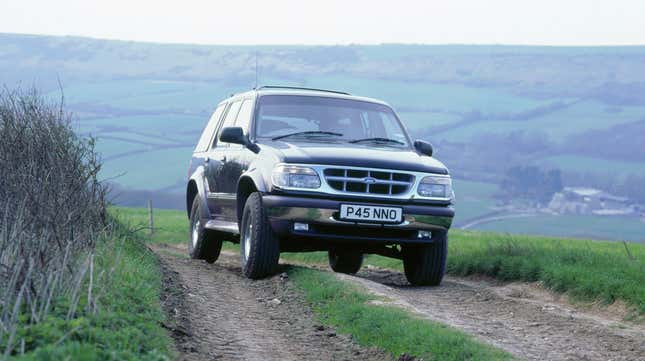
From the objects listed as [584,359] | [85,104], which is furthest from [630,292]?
[85,104]

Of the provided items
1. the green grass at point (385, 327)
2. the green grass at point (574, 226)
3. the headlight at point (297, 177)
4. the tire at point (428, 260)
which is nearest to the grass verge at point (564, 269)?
the tire at point (428, 260)

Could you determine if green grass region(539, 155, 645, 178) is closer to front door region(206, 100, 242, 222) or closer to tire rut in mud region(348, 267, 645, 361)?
front door region(206, 100, 242, 222)

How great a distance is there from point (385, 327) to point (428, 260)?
3.66 meters

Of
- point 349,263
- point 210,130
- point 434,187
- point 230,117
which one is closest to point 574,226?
point 349,263

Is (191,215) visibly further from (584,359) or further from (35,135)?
(584,359)

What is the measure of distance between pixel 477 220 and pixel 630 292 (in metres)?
69.8

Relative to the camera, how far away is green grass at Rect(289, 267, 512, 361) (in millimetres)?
6938

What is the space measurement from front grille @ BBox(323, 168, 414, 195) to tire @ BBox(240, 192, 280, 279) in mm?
803

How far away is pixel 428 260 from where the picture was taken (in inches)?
452

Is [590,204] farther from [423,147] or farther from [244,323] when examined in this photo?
[244,323]

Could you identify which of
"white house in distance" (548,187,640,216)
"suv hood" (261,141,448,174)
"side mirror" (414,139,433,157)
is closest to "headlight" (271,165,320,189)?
"suv hood" (261,141,448,174)

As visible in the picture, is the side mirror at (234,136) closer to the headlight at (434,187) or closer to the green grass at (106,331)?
the headlight at (434,187)

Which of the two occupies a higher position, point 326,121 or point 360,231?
point 326,121

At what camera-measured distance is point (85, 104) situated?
12131 cm
